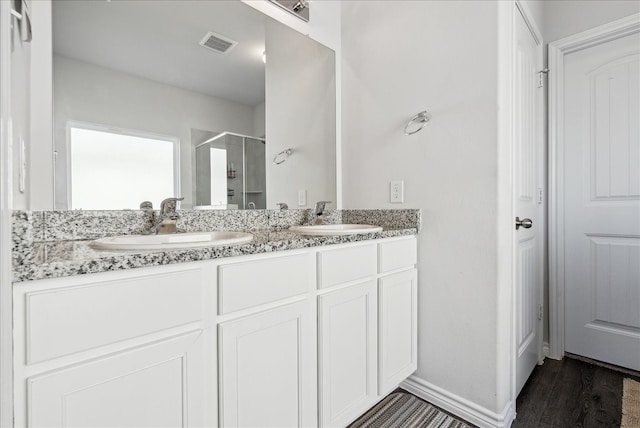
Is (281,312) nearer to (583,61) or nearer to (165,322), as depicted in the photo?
(165,322)

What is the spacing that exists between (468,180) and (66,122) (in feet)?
5.06

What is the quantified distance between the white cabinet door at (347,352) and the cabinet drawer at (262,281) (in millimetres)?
130

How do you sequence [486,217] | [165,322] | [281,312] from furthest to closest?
[486,217], [281,312], [165,322]

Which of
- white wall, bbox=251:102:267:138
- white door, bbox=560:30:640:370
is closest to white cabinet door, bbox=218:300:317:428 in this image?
white wall, bbox=251:102:267:138

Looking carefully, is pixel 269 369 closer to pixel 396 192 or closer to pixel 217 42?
pixel 396 192

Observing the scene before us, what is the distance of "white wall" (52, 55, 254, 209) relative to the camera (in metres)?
1.06

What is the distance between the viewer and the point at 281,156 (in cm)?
168

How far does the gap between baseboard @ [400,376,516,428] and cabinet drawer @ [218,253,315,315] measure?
0.94 m

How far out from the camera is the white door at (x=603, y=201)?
69.4 inches

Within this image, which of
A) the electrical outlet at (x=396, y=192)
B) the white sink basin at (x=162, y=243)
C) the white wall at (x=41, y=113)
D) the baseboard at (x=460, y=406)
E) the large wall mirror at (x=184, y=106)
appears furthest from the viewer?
the electrical outlet at (x=396, y=192)

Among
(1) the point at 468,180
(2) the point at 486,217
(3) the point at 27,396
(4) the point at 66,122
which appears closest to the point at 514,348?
(2) the point at 486,217

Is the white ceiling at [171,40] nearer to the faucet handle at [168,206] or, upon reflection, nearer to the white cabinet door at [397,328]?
the faucet handle at [168,206]

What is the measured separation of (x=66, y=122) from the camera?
1.06m

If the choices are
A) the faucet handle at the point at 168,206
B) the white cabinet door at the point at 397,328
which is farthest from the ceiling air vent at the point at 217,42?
the white cabinet door at the point at 397,328
